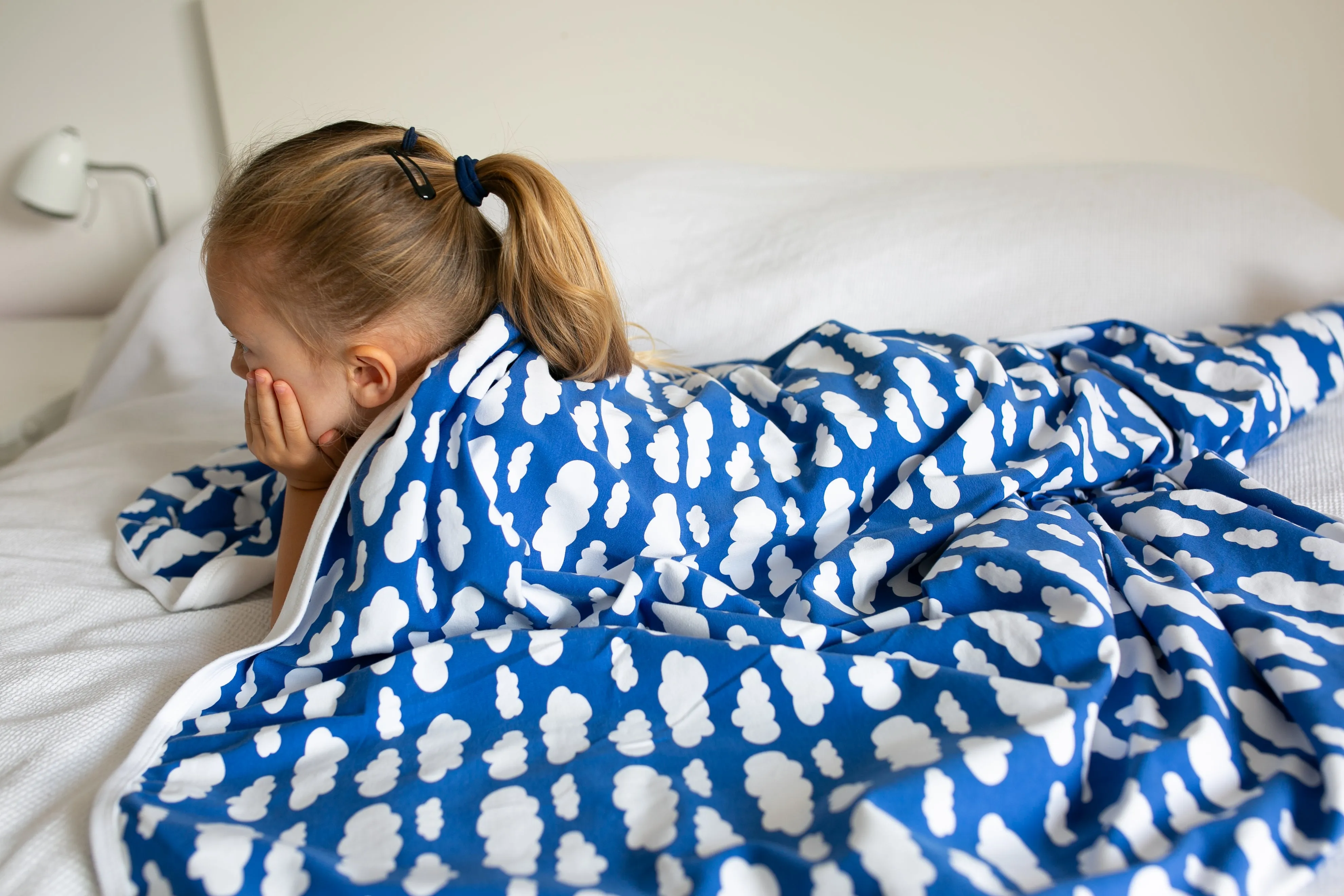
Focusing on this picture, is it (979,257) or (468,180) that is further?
(979,257)

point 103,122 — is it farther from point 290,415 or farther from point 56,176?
point 290,415

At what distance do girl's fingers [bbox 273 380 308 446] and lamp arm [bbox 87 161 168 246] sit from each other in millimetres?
1131

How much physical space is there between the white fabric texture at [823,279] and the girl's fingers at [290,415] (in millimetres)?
177

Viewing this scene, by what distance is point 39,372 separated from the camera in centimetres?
153

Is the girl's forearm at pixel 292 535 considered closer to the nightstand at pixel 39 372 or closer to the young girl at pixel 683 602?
the young girl at pixel 683 602

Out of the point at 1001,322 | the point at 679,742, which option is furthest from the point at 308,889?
the point at 1001,322

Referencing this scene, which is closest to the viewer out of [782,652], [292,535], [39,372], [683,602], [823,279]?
[782,652]

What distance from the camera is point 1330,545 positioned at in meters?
0.71

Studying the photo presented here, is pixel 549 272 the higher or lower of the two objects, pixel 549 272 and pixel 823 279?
the higher

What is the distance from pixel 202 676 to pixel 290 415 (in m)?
0.24

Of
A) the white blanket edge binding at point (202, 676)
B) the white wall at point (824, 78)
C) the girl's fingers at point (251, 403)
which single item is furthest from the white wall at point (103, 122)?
the white blanket edge binding at point (202, 676)

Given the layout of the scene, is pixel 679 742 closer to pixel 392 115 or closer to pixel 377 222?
pixel 377 222

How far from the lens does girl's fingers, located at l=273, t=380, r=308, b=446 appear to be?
2.62 ft

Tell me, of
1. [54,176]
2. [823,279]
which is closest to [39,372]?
[54,176]
